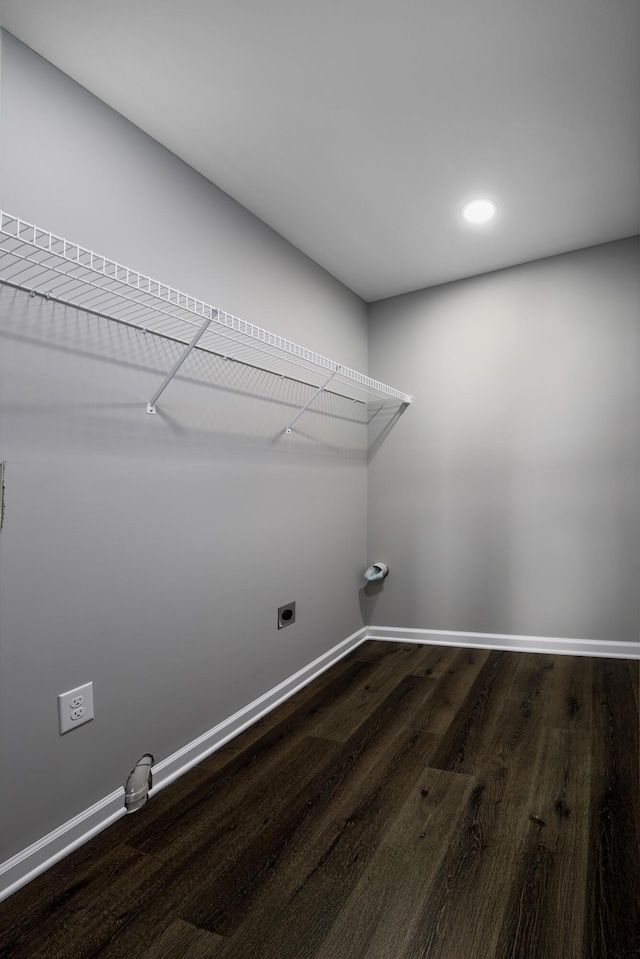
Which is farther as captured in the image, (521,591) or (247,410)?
(521,591)

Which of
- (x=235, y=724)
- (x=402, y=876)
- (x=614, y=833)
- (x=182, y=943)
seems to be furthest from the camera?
(x=235, y=724)

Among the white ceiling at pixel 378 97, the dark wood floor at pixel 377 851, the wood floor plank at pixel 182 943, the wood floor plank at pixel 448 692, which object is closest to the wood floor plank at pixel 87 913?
the dark wood floor at pixel 377 851

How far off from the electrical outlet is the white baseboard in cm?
27

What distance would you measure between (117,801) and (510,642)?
218 centimetres

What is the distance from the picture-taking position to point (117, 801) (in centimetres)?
158

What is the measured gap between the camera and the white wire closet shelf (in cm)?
131

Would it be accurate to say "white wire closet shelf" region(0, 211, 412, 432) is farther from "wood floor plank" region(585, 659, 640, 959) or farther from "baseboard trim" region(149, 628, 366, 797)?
"wood floor plank" region(585, 659, 640, 959)

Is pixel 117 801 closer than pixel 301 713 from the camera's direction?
Yes

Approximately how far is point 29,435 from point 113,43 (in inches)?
43.4

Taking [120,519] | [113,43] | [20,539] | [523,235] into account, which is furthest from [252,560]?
[523,235]

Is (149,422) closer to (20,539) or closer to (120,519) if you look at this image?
(120,519)

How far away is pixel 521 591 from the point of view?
2936mm

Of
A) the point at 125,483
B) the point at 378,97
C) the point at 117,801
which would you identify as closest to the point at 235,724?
the point at 117,801

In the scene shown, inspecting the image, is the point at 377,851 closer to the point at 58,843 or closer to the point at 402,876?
the point at 402,876
